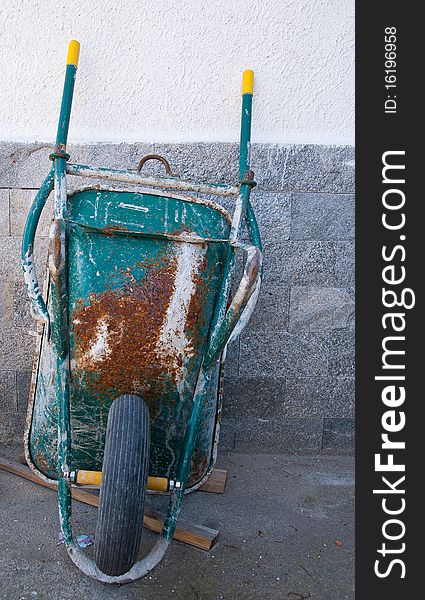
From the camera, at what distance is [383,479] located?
2203 mm

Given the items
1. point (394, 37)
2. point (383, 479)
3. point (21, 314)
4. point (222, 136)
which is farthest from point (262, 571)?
point (394, 37)

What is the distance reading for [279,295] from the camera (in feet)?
9.31

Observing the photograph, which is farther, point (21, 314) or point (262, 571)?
point (21, 314)

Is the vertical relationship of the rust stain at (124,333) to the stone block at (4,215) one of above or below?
below

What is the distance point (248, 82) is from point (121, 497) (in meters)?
1.83

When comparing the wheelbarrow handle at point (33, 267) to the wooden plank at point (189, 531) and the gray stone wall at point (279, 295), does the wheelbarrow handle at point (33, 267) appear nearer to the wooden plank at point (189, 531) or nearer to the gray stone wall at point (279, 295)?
the gray stone wall at point (279, 295)

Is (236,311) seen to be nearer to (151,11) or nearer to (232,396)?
(232,396)

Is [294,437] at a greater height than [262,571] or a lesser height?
greater

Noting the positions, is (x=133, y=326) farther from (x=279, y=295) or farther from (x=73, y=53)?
(x=73, y=53)

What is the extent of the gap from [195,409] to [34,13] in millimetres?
1985

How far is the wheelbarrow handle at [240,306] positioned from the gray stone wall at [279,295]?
2.92 ft

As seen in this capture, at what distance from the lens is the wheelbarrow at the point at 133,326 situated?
5.86ft

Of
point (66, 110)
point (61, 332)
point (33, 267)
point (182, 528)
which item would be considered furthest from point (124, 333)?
point (66, 110)

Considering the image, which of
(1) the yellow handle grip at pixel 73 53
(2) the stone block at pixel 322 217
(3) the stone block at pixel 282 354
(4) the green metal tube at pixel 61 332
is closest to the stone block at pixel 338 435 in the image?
(3) the stone block at pixel 282 354
